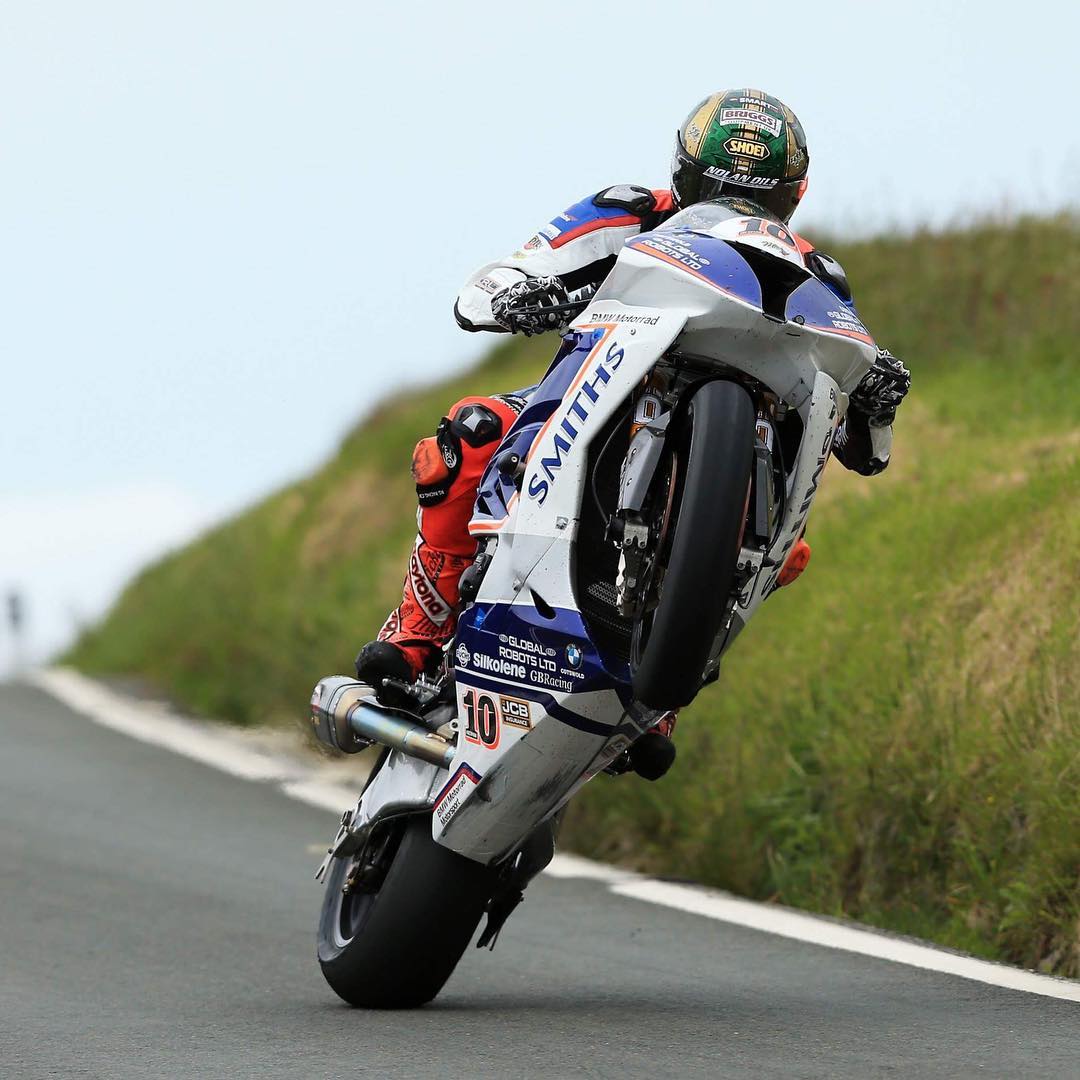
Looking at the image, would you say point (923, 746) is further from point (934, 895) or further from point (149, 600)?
point (149, 600)

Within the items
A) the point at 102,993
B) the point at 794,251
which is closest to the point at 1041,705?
the point at 794,251

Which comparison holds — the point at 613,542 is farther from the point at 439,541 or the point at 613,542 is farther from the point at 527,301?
the point at 439,541

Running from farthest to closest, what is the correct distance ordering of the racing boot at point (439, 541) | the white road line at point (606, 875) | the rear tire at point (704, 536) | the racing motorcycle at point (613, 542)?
the white road line at point (606, 875) < the racing boot at point (439, 541) < the racing motorcycle at point (613, 542) < the rear tire at point (704, 536)

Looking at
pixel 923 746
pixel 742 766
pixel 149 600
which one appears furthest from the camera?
pixel 149 600

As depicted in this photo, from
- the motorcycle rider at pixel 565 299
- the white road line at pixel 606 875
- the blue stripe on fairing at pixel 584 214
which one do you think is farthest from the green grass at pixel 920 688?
the blue stripe on fairing at pixel 584 214

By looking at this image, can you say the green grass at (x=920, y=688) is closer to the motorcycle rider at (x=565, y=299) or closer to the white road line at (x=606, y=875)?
the white road line at (x=606, y=875)

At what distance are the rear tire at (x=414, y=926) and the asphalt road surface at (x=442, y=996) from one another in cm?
5

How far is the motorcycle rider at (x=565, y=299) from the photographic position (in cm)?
492

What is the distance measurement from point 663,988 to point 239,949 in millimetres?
1397

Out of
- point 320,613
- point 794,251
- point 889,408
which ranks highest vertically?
point 794,251

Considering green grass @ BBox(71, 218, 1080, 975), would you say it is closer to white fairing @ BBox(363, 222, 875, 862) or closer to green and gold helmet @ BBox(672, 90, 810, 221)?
white fairing @ BBox(363, 222, 875, 862)

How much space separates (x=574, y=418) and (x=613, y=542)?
11.8 inches

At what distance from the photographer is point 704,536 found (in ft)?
14.2

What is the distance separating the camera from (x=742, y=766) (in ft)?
25.8
